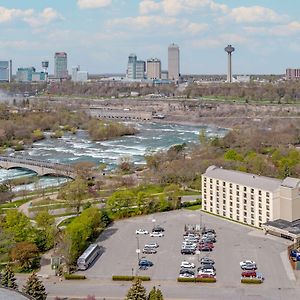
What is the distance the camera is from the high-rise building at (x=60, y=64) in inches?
4346

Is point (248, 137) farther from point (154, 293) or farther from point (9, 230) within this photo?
point (154, 293)

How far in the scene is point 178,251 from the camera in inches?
454

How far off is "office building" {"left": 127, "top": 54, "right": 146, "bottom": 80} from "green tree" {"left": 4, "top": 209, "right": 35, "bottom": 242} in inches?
3442

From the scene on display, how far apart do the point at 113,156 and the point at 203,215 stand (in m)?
12.3

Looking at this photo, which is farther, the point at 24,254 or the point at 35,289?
the point at 24,254

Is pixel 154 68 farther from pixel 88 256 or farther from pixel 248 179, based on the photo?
pixel 88 256

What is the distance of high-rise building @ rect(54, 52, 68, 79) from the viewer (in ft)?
362

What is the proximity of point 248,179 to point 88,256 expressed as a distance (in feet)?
16.1

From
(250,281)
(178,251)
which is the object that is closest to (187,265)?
(178,251)

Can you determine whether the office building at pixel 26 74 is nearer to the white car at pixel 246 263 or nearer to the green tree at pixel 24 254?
the green tree at pixel 24 254

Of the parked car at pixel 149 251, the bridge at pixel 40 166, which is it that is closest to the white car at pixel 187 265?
the parked car at pixel 149 251

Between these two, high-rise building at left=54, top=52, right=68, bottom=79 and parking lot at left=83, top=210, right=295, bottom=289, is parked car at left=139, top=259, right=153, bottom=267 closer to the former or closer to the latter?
parking lot at left=83, top=210, right=295, bottom=289

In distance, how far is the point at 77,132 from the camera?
3750cm

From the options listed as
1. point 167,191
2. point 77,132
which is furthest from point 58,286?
point 77,132
